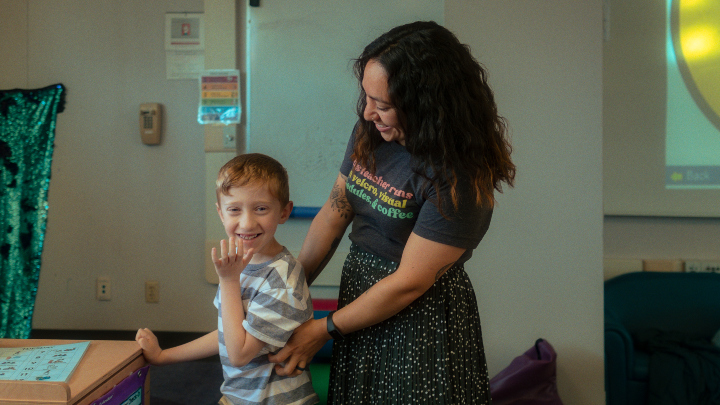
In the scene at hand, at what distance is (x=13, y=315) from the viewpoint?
265cm

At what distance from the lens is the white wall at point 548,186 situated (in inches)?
75.9

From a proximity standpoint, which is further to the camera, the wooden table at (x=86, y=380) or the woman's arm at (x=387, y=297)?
the woman's arm at (x=387, y=297)

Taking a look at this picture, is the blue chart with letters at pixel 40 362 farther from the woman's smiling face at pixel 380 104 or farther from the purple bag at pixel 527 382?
the purple bag at pixel 527 382

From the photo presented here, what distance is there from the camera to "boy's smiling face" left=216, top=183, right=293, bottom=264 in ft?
3.26

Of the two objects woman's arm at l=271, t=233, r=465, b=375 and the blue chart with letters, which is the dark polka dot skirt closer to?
Answer: woman's arm at l=271, t=233, r=465, b=375

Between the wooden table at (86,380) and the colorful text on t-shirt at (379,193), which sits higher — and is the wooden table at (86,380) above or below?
below

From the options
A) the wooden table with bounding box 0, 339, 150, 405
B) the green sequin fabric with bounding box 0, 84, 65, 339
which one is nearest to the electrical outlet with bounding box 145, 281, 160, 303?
the green sequin fabric with bounding box 0, 84, 65, 339

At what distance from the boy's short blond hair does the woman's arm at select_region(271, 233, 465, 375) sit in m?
0.28

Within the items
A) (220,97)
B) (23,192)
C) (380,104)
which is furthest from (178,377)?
(380,104)

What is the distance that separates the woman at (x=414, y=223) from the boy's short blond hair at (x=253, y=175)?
0.58ft

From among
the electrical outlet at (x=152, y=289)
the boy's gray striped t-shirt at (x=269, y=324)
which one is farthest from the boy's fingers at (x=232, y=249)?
the electrical outlet at (x=152, y=289)

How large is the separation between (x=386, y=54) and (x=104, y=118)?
8.29 ft

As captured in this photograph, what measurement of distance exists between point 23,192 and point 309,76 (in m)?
1.77

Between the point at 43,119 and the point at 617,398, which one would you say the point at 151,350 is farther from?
the point at 43,119
